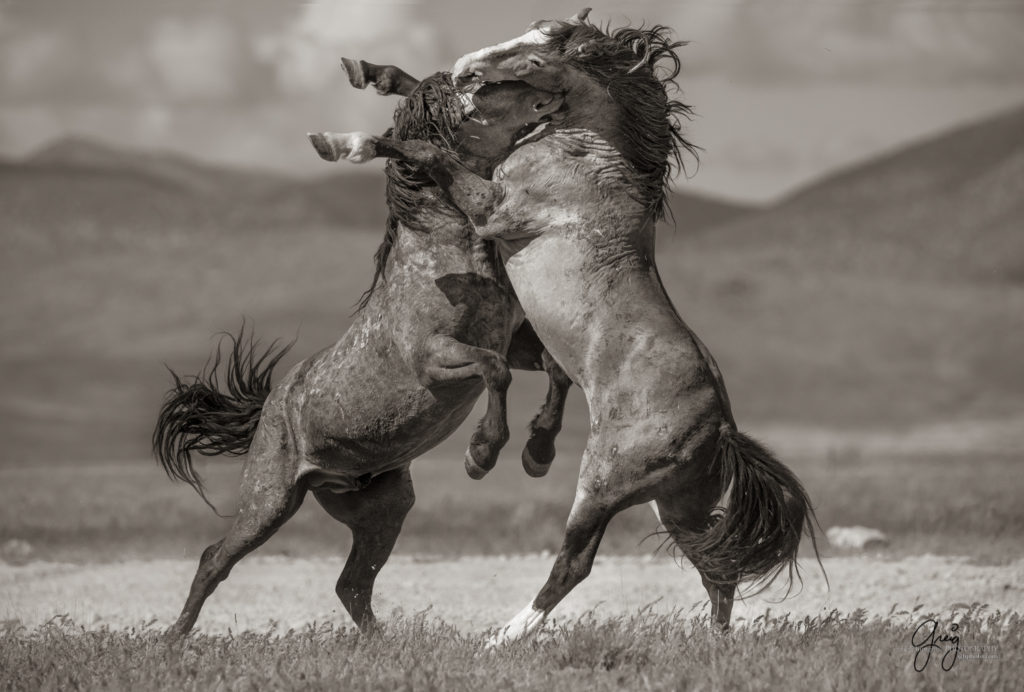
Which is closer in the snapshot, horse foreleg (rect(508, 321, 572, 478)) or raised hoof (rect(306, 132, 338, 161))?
raised hoof (rect(306, 132, 338, 161))

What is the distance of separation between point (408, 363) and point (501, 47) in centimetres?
177

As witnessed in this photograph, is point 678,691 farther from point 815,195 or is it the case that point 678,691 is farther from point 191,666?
point 815,195

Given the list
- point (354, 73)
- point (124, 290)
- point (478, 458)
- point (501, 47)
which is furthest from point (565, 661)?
point (124, 290)

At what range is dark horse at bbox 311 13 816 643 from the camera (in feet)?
22.3

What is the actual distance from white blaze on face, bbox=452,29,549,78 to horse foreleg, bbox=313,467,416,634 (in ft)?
8.21

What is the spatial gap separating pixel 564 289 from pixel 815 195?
85.1 m

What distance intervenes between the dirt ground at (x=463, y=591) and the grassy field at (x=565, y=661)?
5.88ft

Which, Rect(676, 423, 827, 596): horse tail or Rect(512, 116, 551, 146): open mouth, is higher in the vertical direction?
Rect(512, 116, 551, 146): open mouth

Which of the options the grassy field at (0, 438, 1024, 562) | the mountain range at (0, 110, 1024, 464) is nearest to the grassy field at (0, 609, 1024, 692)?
the grassy field at (0, 438, 1024, 562)

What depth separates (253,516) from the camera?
8219 millimetres

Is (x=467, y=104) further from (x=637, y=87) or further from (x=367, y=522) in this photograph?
(x=367, y=522)

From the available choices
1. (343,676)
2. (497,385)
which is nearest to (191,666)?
(343,676)

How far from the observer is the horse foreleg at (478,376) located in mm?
7309

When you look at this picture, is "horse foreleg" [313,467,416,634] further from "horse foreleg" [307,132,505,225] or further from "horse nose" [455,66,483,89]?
"horse nose" [455,66,483,89]
